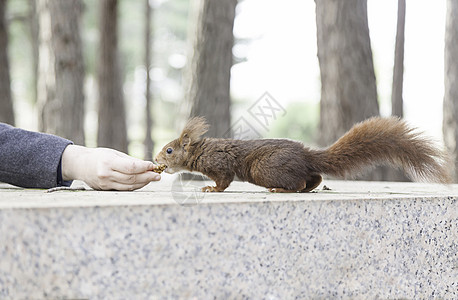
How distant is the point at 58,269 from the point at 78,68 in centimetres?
332

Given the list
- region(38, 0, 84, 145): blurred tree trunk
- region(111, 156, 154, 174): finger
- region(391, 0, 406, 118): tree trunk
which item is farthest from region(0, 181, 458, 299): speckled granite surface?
region(38, 0, 84, 145): blurred tree trunk

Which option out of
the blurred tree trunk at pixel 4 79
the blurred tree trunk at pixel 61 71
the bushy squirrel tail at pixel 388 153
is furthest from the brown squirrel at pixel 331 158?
the blurred tree trunk at pixel 4 79

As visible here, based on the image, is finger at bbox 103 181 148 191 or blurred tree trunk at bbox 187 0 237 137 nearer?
finger at bbox 103 181 148 191

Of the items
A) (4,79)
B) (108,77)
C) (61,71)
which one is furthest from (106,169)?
(108,77)

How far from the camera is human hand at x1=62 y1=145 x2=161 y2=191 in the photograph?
148 cm

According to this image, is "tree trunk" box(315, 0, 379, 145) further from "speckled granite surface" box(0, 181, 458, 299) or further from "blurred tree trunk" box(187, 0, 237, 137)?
"speckled granite surface" box(0, 181, 458, 299)

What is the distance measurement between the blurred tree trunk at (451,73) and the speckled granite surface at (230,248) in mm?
4194

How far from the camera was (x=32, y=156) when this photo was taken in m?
1.54

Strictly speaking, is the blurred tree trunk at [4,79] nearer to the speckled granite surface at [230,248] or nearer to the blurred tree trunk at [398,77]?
the blurred tree trunk at [398,77]

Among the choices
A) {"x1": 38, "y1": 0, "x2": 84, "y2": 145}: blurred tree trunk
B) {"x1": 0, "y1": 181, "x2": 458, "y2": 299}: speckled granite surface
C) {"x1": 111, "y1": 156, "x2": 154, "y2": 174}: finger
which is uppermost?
{"x1": 38, "y1": 0, "x2": 84, "y2": 145}: blurred tree trunk

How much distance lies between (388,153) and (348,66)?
2011 millimetres

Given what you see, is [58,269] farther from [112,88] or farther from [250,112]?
[112,88]

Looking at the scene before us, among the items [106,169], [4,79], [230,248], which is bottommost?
[230,248]

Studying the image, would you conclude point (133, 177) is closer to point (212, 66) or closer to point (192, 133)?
point (192, 133)
